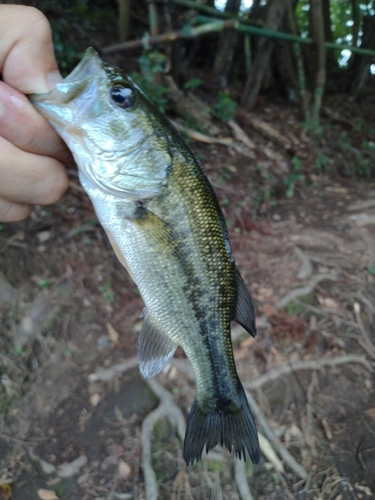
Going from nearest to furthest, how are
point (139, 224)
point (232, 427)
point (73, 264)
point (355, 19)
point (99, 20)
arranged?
point (139, 224) → point (232, 427) → point (73, 264) → point (99, 20) → point (355, 19)

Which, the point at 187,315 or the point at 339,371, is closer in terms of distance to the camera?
the point at 187,315

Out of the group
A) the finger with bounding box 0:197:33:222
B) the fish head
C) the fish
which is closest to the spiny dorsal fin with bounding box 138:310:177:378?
the fish

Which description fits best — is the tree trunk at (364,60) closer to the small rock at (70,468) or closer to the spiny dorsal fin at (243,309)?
the spiny dorsal fin at (243,309)

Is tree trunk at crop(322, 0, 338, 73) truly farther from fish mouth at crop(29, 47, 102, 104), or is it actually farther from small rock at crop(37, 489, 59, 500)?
small rock at crop(37, 489, 59, 500)

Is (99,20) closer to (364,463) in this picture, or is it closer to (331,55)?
(331,55)

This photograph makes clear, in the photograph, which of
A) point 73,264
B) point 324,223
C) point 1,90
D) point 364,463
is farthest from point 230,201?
point 1,90

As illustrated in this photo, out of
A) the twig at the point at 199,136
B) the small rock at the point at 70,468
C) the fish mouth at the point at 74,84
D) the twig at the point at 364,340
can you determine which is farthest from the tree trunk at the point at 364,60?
the small rock at the point at 70,468

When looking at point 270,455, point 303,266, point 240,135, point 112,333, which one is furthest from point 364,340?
point 240,135
